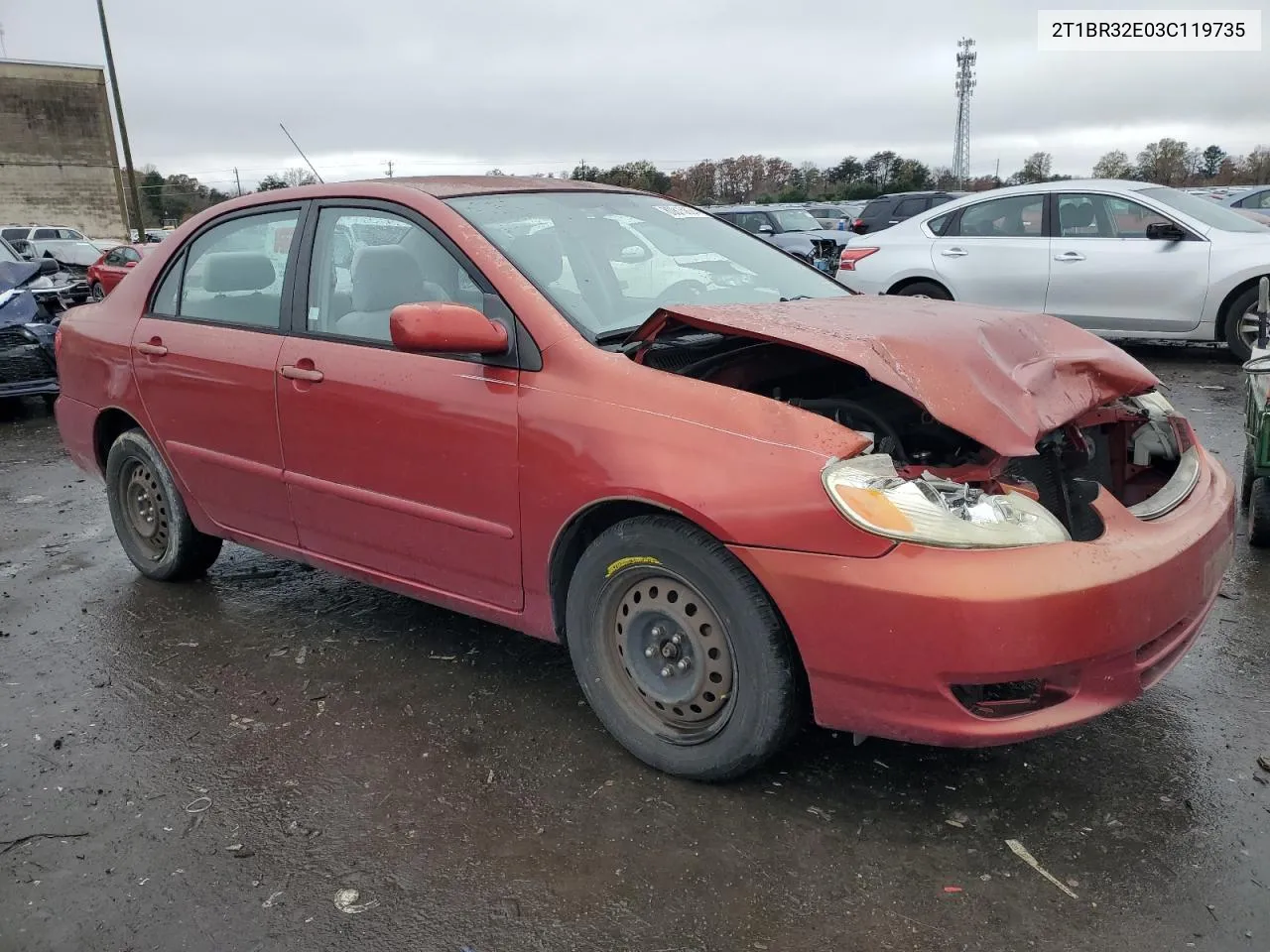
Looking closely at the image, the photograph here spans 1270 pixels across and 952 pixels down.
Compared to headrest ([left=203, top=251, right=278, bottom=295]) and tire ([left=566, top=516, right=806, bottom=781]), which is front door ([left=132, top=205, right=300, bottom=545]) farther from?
tire ([left=566, top=516, right=806, bottom=781])

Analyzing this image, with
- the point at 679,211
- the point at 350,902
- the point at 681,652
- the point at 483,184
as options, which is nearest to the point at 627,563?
the point at 681,652

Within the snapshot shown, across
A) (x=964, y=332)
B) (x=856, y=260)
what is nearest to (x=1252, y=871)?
(x=964, y=332)

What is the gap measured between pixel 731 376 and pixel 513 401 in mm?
649

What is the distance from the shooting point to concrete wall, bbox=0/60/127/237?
151 ft

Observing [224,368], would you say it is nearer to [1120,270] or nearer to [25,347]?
[25,347]

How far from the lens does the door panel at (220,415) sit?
12.3 ft

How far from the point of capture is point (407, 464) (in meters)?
3.27

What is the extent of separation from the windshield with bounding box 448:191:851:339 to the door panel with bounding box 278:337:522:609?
0.43 m

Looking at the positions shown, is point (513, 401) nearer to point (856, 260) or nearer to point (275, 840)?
point (275, 840)

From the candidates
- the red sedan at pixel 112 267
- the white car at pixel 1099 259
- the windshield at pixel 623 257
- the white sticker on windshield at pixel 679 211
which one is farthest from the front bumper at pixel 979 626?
the red sedan at pixel 112 267

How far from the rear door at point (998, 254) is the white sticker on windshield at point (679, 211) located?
5.83m

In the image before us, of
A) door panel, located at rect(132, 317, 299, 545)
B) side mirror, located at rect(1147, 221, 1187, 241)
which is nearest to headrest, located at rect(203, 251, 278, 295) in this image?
door panel, located at rect(132, 317, 299, 545)

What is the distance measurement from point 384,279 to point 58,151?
5250 centimetres

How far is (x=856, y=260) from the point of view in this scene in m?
10.1
